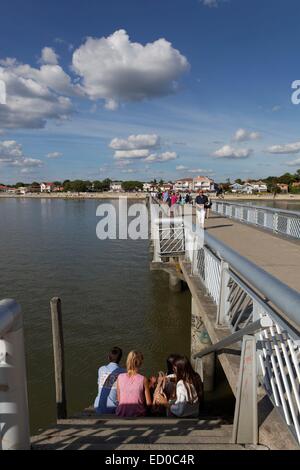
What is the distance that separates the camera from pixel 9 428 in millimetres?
2152

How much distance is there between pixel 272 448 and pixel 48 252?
23.5 metres

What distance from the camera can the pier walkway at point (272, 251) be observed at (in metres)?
6.51

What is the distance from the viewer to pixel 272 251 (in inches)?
359

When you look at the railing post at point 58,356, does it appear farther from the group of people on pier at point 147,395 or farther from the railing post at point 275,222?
the railing post at point 275,222

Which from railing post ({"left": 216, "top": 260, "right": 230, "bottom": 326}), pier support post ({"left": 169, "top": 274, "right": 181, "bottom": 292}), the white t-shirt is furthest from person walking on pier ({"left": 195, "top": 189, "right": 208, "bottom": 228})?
the white t-shirt

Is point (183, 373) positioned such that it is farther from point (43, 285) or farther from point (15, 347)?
point (43, 285)

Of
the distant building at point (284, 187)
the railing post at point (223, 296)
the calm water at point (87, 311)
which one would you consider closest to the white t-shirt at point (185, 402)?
the railing post at point (223, 296)

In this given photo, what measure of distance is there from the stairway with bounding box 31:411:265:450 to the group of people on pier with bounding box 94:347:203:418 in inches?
21.0

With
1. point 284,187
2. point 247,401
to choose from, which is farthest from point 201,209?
point 284,187

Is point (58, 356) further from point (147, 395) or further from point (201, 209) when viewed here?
point (201, 209)

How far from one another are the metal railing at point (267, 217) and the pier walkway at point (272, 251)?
47 cm

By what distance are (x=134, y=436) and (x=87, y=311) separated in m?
10.0

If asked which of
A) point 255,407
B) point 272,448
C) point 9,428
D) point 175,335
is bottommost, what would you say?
point 175,335

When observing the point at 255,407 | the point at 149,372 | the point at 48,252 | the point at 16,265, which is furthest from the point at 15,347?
the point at 48,252
